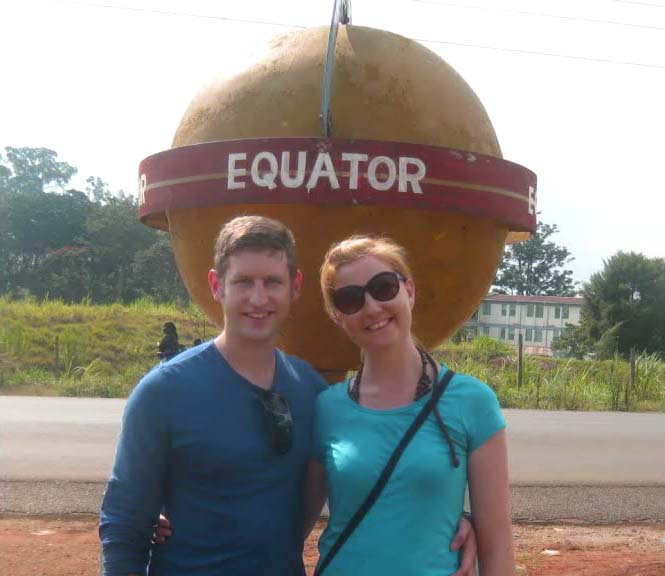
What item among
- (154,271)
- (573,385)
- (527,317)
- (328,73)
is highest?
(154,271)

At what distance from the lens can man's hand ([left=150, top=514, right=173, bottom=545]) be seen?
2.02m

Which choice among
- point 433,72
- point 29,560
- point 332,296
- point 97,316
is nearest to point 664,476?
point 29,560

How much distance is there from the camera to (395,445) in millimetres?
1877

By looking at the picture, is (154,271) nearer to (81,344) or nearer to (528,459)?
(81,344)

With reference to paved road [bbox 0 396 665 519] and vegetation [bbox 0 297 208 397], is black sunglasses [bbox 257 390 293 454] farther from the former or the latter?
vegetation [bbox 0 297 208 397]

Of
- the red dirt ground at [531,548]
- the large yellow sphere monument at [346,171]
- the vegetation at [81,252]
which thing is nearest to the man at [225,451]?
the large yellow sphere monument at [346,171]

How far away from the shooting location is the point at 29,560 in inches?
189

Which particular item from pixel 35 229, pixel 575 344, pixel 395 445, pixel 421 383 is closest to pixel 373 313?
pixel 421 383

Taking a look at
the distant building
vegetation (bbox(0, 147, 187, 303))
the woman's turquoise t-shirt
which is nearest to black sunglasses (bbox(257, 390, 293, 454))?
the woman's turquoise t-shirt

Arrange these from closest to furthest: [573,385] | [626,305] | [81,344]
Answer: [573,385] → [81,344] → [626,305]

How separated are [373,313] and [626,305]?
40262mm

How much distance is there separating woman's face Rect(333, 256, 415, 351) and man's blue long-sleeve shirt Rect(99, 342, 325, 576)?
28cm

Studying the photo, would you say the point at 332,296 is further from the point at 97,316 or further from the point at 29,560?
the point at 97,316

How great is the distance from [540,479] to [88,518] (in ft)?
12.5
